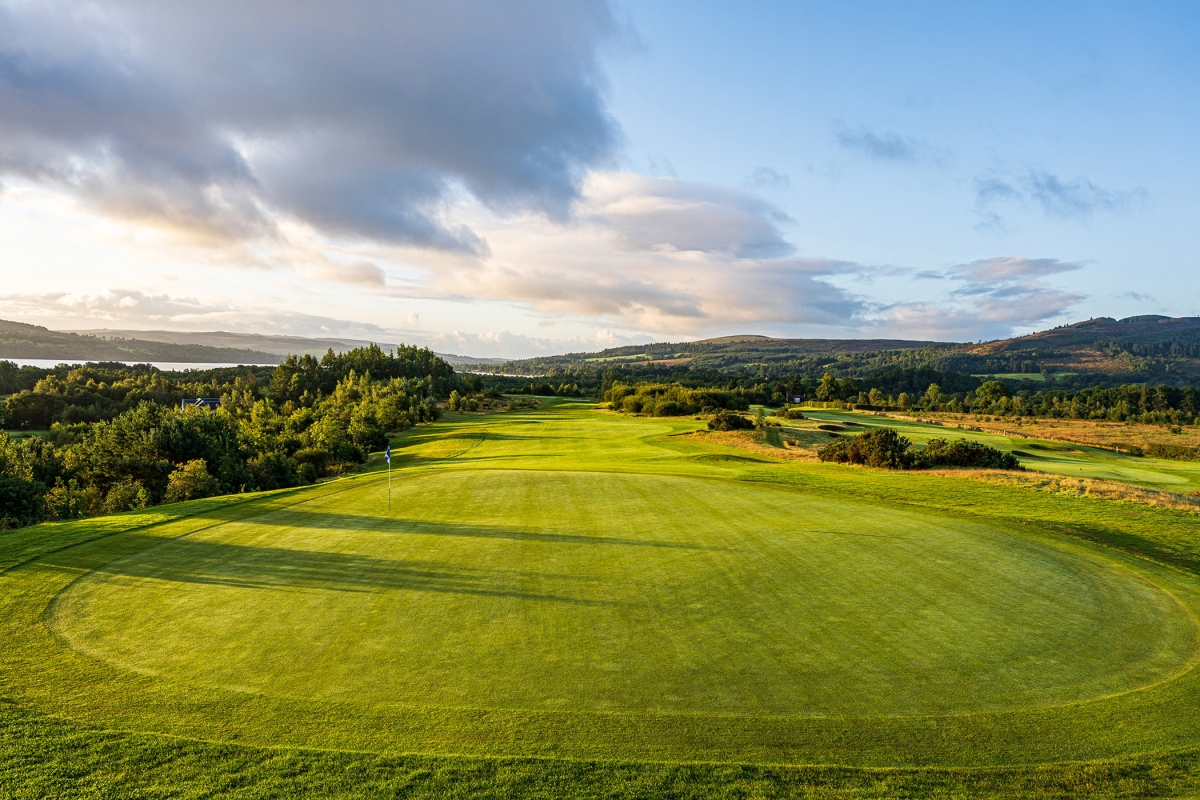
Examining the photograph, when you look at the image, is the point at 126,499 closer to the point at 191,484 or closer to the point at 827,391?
the point at 191,484

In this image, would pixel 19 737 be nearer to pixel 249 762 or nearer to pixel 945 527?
pixel 249 762

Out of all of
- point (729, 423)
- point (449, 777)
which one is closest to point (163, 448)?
point (449, 777)

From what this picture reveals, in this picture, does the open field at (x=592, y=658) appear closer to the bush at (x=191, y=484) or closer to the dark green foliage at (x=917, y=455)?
the bush at (x=191, y=484)

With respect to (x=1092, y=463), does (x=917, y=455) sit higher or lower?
higher

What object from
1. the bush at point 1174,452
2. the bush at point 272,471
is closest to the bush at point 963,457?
the bush at point 1174,452

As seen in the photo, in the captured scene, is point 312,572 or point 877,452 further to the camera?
point 877,452

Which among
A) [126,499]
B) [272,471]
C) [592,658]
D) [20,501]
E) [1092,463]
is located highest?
[592,658]

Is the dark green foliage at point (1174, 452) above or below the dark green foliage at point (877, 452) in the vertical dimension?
below
